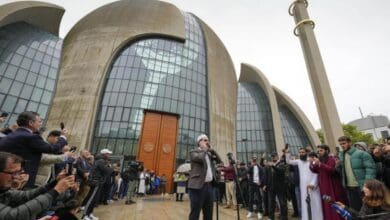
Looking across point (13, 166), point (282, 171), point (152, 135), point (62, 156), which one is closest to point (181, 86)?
point (152, 135)

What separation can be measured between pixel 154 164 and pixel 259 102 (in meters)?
18.0

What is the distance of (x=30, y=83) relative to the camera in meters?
15.0

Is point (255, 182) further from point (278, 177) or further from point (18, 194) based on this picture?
point (18, 194)

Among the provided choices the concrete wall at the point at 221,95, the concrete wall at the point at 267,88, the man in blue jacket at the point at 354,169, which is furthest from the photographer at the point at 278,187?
the concrete wall at the point at 267,88

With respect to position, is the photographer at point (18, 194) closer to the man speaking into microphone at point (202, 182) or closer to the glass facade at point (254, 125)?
the man speaking into microphone at point (202, 182)

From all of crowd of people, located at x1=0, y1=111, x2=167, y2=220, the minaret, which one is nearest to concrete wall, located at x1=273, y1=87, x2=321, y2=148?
the minaret

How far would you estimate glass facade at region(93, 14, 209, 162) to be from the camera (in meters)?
14.3

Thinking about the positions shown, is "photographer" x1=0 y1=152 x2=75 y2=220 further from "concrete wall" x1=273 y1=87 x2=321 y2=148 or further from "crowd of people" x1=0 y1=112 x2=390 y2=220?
"concrete wall" x1=273 y1=87 x2=321 y2=148

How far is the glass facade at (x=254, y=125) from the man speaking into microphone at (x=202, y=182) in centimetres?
2132

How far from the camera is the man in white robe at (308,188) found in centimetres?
409

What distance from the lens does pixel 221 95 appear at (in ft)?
66.2

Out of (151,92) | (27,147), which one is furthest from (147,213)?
(151,92)

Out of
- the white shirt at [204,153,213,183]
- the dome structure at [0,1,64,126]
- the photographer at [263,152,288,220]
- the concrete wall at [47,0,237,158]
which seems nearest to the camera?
the white shirt at [204,153,213,183]

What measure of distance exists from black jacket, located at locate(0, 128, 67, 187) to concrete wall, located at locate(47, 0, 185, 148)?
1211cm
